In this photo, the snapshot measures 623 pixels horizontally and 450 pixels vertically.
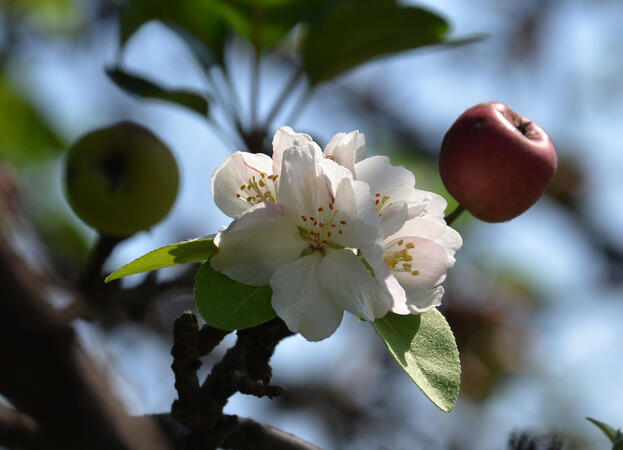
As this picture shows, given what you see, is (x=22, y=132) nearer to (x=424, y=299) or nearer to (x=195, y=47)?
(x=195, y=47)

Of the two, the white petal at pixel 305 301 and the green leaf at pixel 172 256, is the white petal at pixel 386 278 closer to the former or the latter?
the white petal at pixel 305 301

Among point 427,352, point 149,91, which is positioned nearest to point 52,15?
point 149,91

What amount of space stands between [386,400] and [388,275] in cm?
233

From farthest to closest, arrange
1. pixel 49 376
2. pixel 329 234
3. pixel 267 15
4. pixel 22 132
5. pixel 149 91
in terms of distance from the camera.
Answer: pixel 22 132 → pixel 267 15 → pixel 149 91 → pixel 329 234 → pixel 49 376

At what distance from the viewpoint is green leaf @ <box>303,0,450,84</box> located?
186cm

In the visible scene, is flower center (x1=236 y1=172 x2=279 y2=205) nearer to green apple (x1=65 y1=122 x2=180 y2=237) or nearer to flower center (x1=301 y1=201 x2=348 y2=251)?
flower center (x1=301 y1=201 x2=348 y2=251)

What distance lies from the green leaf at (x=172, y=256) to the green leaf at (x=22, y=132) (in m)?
2.34

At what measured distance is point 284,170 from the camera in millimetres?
867

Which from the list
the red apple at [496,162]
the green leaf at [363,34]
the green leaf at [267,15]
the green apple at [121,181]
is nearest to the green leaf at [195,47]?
the green leaf at [267,15]

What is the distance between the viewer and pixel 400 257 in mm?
904

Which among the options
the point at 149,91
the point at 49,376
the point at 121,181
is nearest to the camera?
the point at 49,376

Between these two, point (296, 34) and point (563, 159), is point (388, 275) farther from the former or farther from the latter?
point (563, 159)

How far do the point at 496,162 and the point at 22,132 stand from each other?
2484mm

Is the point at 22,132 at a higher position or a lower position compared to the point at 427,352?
lower
